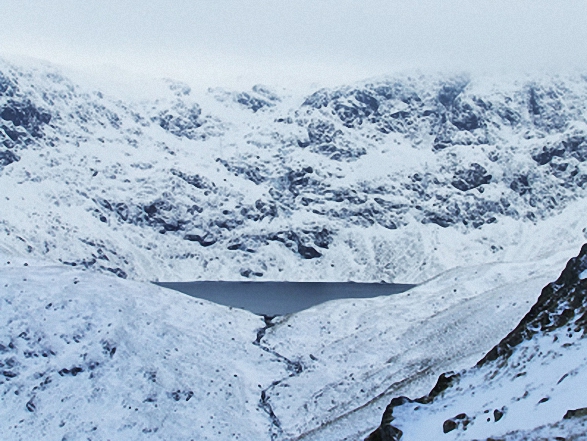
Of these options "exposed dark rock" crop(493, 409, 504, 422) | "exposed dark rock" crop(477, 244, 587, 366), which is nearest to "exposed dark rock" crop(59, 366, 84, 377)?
"exposed dark rock" crop(477, 244, 587, 366)

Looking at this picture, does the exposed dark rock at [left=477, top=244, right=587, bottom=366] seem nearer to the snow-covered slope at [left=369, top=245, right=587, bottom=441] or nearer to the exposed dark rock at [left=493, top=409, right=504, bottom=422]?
the snow-covered slope at [left=369, top=245, right=587, bottom=441]

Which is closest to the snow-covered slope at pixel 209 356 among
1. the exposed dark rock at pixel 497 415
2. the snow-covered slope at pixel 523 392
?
the snow-covered slope at pixel 523 392

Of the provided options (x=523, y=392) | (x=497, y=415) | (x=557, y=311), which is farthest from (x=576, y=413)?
(x=557, y=311)

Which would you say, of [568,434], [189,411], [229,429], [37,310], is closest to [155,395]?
[189,411]

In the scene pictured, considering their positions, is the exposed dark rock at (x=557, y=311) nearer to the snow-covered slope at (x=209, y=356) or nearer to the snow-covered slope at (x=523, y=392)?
the snow-covered slope at (x=523, y=392)

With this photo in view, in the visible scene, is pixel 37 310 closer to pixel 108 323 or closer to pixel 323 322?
pixel 108 323

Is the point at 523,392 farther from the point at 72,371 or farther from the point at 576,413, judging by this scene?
the point at 72,371
